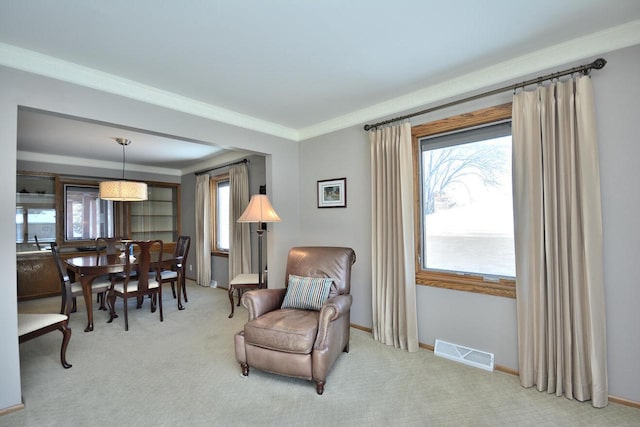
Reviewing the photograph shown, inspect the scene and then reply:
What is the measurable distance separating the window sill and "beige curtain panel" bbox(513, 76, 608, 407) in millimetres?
167

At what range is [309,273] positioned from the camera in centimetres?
305

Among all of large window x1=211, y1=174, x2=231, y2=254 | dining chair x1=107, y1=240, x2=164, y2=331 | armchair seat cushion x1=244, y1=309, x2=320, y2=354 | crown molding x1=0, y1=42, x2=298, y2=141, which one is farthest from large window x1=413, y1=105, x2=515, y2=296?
large window x1=211, y1=174, x2=231, y2=254

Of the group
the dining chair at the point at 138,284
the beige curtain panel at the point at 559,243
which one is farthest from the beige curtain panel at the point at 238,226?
the beige curtain panel at the point at 559,243

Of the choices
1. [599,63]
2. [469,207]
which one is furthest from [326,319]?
[599,63]

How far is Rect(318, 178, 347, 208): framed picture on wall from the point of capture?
3.66 metres

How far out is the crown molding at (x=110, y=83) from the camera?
213 centimetres

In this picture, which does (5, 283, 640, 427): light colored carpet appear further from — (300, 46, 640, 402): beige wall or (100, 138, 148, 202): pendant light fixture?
(100, 138, 148, 202): pendant light fixture

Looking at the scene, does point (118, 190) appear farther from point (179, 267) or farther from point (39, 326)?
point (39, 326)

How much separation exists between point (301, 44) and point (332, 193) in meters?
1.90

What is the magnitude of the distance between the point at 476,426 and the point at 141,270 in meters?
3.82

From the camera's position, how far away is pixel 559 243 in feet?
7.22

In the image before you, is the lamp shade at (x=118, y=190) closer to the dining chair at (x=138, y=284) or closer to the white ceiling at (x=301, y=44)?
the dining chair at (x=138, y=284)

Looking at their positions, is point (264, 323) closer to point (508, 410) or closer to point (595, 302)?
point (508, 410)

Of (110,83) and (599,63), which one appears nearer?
(599,63)
